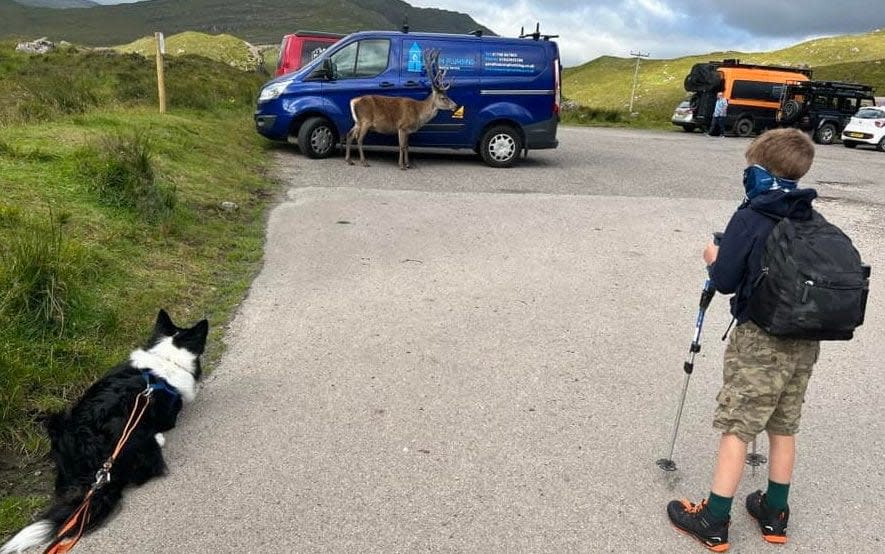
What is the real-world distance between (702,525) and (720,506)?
120mm

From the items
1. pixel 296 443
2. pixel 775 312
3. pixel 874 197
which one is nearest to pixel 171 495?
pixel 296 443

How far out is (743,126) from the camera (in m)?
29.5

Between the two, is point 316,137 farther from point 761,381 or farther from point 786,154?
point 761,381

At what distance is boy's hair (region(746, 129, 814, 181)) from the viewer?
2787mm

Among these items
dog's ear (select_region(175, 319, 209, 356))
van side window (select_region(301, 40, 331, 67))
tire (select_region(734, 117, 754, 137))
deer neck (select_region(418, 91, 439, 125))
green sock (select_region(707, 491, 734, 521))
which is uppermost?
van side window (select_region(301, 40, 331, 67))

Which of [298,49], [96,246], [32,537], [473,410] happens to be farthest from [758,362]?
[298,49]

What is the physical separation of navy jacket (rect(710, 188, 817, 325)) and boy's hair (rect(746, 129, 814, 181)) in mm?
102

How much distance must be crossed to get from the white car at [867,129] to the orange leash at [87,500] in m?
29.1

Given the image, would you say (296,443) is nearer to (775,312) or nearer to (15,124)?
(775,312)

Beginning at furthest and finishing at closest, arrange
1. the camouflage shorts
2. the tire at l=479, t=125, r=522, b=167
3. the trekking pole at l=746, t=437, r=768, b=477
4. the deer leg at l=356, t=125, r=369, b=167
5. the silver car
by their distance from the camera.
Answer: the silver car < the tire at l=479, t=125, r=522, b=167 < the deer leg at l=356, t=125, r=369, b=167 < the trekking pole at l=746, t=437, r=768, b=477 < the camouflage shorts

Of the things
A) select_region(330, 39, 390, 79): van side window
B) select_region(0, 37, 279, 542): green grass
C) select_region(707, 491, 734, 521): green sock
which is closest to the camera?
select_region(707, 491, 734, 521): green sock

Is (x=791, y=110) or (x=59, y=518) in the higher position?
(x=791, y=110)

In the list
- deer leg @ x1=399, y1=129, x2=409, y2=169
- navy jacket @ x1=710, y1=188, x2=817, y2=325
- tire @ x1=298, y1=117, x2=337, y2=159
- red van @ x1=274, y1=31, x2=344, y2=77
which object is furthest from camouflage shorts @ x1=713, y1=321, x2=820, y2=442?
red van @ x1=274, y1=31, x2=344, y2=77

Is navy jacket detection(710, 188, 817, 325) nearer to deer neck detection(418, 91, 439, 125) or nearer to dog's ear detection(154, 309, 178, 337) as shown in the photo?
dog's ear detection(154, 309, 178, 337)
